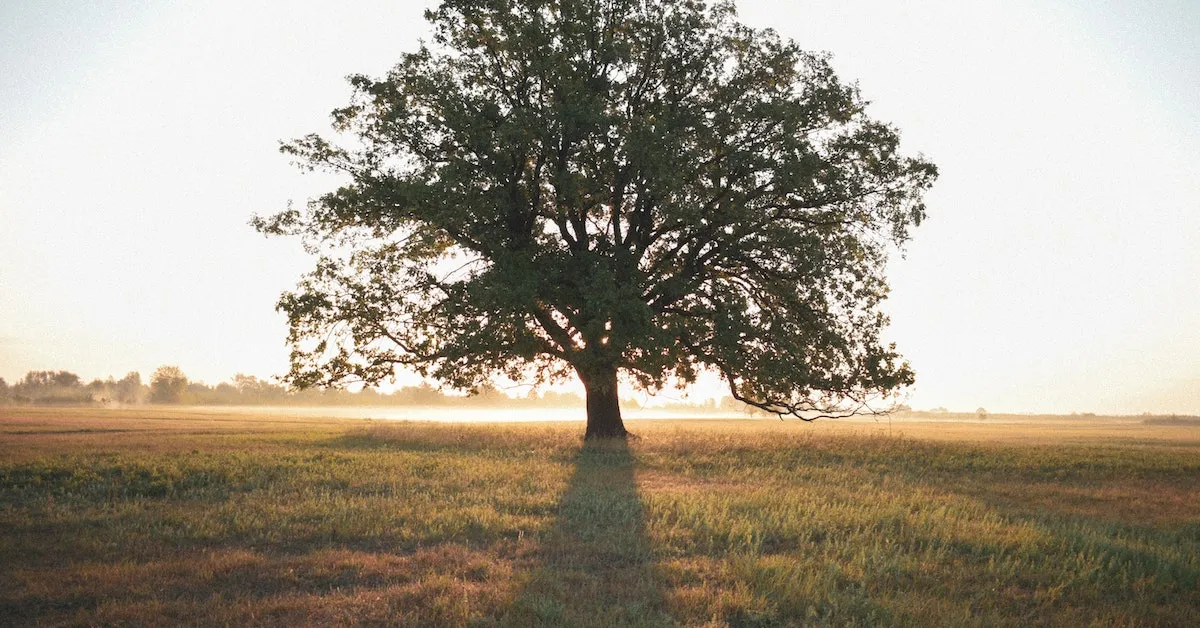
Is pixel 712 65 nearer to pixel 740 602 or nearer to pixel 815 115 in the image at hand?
pixel 815 115

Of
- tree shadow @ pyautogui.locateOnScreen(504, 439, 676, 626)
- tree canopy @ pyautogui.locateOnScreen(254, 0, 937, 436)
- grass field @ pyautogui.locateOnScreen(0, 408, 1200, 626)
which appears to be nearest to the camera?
tree shadow @ pyautogui.locateOnScreen(504, 439, 676, 626)

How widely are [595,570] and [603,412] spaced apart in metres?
20.3

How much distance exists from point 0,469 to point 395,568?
13.5 m

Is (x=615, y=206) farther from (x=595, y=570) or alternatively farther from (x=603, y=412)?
(x=595, y=570)

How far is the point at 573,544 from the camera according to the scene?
9898 mm

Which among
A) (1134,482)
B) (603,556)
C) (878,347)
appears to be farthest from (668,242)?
(603,556)

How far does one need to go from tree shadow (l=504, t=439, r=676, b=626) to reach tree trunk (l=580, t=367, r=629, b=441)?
537 inches

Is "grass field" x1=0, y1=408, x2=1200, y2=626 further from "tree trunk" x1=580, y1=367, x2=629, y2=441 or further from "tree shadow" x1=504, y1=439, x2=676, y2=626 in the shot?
"tree trunk" x1=580, y1=367, x2=629, y2=441

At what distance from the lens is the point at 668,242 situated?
2780 centimetres

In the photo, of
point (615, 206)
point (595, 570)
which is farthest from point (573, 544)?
point (615, 206)

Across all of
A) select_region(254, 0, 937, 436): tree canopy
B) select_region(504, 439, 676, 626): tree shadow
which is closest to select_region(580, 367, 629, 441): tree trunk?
select_region(254, 0, 937, 436): tree canopy

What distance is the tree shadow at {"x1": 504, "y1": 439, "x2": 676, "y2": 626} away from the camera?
6891 millimetres

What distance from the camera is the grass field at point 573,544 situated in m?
7.34

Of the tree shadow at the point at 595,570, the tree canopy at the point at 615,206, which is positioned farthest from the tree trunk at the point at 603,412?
the tree shadow at the point at 595,570
